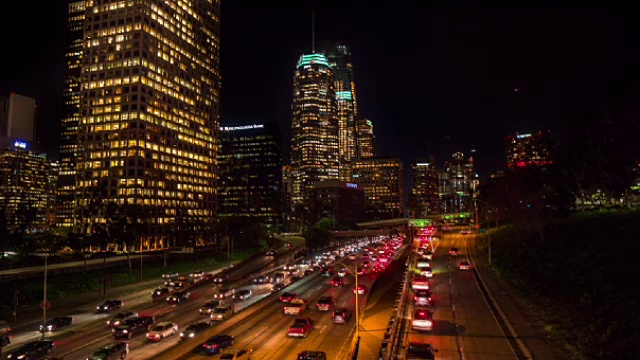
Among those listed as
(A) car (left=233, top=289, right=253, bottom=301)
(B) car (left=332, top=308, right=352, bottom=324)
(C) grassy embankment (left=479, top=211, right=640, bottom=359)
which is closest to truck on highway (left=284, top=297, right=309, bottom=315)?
(B) car (left=332, top=308, right=352, bottom=324)

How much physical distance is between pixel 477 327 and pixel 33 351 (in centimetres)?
3884

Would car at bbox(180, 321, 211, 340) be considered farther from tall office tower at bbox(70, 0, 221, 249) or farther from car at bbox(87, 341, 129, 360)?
tall office tower at bbox(70, 0, 221, 249)

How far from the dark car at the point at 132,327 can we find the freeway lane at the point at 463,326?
27983mm

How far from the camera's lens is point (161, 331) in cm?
4359

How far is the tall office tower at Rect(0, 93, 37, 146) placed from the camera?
10738 centimetres

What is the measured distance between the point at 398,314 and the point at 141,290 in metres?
50.8

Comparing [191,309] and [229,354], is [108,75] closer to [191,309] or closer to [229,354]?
[191,309]

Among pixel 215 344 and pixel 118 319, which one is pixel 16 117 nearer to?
pixel 118 319

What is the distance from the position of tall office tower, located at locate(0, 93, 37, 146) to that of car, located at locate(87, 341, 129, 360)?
9390cm

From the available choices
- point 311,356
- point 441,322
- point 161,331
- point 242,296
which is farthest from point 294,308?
point 311,356

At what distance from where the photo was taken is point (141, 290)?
7569 centimetres

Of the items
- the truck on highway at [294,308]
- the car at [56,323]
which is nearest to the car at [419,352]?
the truck on highway at [294,308]

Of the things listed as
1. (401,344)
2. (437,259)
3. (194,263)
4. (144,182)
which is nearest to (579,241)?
(437,259)

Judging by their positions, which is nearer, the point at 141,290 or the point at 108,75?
the point at 141,290
